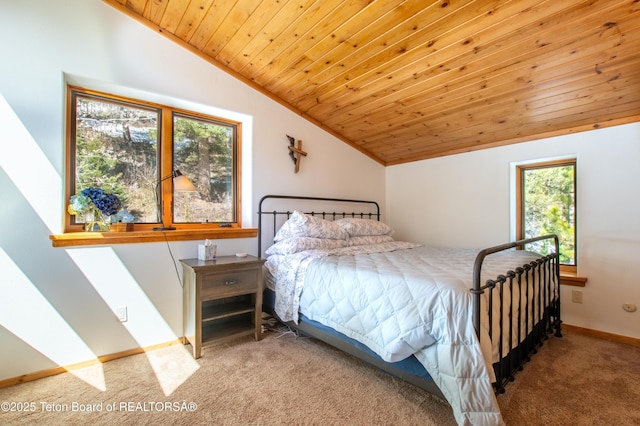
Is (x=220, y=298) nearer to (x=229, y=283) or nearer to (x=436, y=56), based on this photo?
(x=229, y=283)

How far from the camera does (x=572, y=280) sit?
8.66 feet

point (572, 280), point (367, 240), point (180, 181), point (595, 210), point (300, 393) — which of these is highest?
point (180, 181)

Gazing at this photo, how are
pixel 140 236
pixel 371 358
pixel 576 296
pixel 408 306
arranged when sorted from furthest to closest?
pixel 576 296, pixel 140 236, pixel 371 358, pixel 408 306

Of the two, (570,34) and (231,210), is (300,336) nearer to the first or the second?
(231,210)

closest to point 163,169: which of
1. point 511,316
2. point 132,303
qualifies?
point 132,303

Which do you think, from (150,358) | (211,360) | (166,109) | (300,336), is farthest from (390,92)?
(150,358)

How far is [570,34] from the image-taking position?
1.73 metres

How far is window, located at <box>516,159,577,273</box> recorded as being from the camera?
2.82m

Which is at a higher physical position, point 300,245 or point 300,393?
point 300,245

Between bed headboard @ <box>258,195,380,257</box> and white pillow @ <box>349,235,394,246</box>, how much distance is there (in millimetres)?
577

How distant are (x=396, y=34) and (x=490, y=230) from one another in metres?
2.29

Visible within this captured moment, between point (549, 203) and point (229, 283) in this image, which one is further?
point (549, 203)

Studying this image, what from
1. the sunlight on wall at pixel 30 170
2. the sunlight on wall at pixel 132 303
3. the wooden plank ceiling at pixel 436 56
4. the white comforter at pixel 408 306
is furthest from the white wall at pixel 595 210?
the sunlight on wall at pixel 30 170

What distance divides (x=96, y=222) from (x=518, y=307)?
2928 mm
